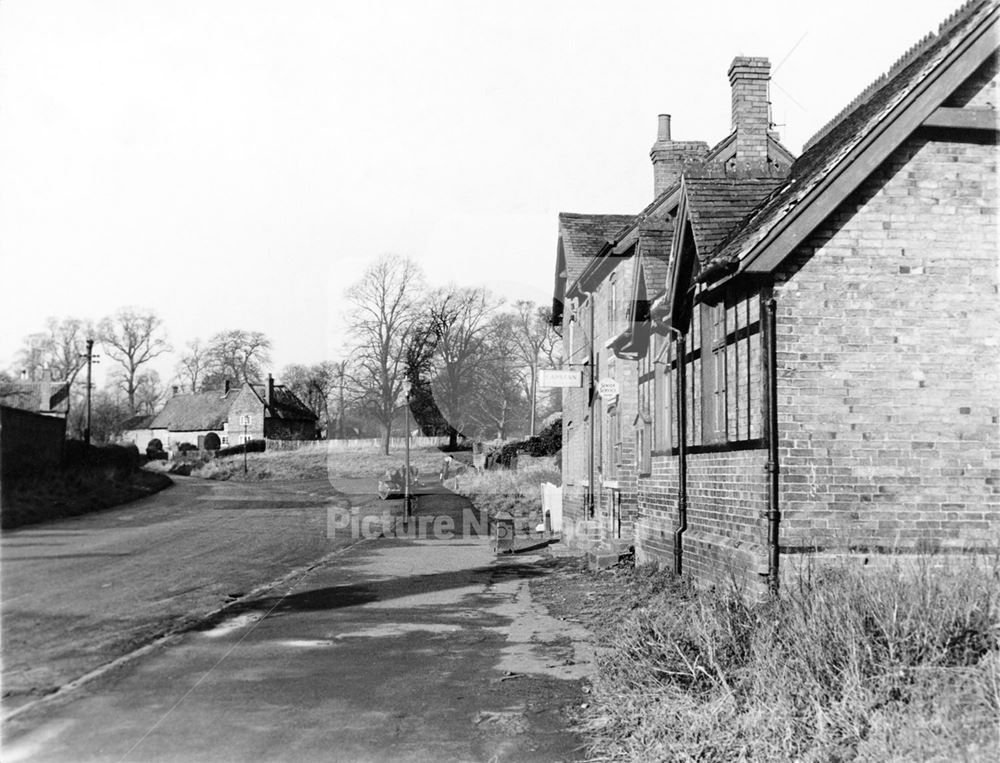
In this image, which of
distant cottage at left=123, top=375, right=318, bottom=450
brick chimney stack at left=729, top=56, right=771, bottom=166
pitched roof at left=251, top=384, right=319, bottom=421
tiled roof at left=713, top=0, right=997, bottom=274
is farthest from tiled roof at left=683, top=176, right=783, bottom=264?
pitched roof at left=251, top=384, right=319, bottom=421

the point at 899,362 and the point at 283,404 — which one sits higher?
the point at 283,404

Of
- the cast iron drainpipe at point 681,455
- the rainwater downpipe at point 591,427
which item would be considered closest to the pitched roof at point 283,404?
the rainwater downpipe at point 591,427

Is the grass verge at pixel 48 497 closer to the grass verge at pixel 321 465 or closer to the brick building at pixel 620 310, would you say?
the brick building at pixel 620 310

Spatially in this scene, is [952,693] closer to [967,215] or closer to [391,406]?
[967,215]

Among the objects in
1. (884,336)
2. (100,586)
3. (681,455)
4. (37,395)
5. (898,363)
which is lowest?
(100,586)

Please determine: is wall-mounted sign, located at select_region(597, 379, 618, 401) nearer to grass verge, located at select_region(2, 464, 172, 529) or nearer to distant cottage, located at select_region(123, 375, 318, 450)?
grass verge, located at select_region(2, 464, 172, 529)

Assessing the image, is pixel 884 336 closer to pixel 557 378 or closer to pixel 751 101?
pixel 751 101

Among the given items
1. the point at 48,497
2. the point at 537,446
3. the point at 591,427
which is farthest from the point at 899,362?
the point at 537,446

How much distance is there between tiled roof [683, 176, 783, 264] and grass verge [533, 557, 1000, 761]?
556cm

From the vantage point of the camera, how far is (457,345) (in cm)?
5241

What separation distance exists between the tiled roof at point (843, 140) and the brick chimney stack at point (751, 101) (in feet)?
3.42

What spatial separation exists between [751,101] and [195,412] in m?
84.5

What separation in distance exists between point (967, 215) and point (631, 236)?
977cm

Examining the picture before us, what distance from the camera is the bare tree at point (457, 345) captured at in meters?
49.4
